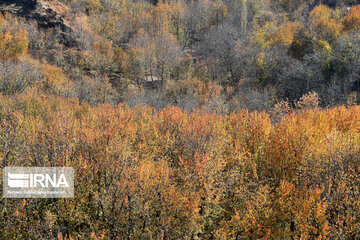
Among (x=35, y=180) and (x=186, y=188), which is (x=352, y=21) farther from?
(x=35, y=180)

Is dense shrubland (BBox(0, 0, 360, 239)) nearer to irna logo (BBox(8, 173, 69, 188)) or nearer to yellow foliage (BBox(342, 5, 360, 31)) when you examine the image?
yellow foliage (BBox(342, 5, 360, 31))

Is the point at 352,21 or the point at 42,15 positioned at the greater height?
the point at 42,15

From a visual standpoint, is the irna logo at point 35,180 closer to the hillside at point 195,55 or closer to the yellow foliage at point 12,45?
the hillside at point 195,55

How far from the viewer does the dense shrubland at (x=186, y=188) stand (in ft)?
49.3

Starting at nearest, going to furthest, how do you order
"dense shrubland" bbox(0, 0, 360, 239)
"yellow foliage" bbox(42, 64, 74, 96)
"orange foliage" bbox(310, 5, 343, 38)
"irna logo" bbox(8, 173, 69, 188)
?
"irna logo" bbox(8, 173, 69, 188) < "dense shrubland" bbox(0, 0, 360, 239) < "yellow foliage" bbox(42, 64, 74, 96) < "orange foliage" bbox(310, 5, 343, 38)

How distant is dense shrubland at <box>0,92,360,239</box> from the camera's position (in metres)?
15.0

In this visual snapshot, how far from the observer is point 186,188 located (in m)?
18.9

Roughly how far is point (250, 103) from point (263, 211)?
39.0 m

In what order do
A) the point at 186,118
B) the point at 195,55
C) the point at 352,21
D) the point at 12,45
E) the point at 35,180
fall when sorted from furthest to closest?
the point at 195,55
the point at 352,21
the point at 12,45
the point at 186,118
the point at 35,180

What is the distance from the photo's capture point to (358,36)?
54.4 m

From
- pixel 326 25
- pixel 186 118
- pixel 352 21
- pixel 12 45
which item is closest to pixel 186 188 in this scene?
pixel 186 118

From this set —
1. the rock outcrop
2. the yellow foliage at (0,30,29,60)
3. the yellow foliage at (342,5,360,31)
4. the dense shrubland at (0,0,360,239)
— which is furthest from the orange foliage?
the yellow foliage at (0,30,29,60)

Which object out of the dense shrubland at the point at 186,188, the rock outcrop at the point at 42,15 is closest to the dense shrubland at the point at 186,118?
the dense shrubland at the point at 186,188

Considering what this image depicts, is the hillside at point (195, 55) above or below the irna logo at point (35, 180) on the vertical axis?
above
